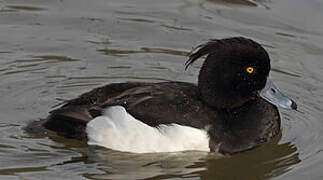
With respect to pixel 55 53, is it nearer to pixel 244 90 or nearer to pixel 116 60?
pixel 116 60

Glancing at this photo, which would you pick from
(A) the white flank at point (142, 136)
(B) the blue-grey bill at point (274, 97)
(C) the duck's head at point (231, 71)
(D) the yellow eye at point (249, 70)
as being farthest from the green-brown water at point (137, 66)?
(D) the yellow eye at point (249, 70)

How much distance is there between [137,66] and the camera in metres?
9.55

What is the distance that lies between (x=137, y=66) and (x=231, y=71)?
1.94 m

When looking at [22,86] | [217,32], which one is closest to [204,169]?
[22,86]

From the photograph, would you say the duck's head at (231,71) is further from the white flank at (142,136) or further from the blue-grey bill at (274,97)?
the white flank at (142,136)

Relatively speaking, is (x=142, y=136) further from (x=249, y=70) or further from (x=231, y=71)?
(x=249, y=70)

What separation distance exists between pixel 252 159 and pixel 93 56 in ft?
8.69

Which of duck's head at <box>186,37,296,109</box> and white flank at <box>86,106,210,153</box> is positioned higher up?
duck's head at <box>186,37,296,109</box>

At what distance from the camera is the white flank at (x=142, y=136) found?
7.55 metres

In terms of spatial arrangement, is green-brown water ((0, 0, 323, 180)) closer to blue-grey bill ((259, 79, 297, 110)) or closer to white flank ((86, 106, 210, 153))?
white flank ((86, 106, 210, 153))

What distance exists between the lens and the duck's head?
777cm

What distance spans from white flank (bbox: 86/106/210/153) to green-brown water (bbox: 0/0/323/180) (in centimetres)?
9

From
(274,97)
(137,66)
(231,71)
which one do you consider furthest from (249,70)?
(137,66)

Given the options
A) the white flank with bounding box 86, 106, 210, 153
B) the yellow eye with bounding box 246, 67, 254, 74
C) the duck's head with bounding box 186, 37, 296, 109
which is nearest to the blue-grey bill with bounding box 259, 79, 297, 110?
the duck's head with bounding box 186, 37, 296, 109
